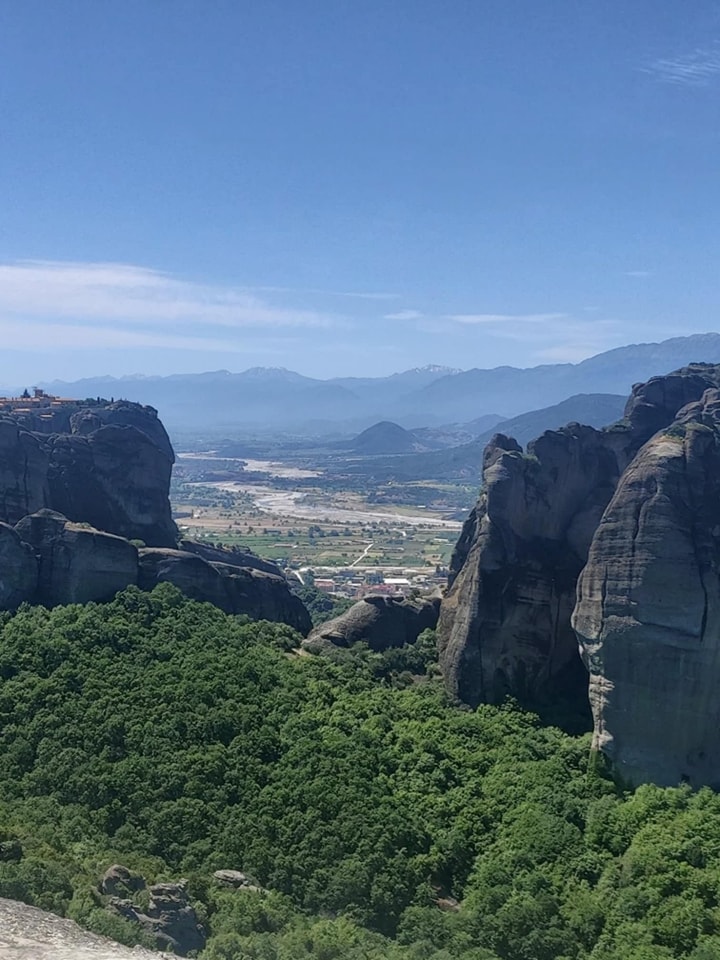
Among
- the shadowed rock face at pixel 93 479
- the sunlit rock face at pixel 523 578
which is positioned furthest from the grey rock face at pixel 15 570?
the sunlit rock face at pixel 523 578

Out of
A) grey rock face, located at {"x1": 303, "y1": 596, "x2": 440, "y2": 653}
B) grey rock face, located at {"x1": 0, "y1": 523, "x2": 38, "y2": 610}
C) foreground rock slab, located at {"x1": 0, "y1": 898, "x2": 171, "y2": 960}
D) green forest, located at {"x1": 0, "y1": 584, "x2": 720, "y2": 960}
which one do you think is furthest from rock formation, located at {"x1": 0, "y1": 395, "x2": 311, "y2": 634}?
foreground rock slab, located at {"x1": 0, "y1": 898, "x2": 171, "y2": 960}

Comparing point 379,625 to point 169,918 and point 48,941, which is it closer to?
point 169,918

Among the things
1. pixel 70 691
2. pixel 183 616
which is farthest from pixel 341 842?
pixel 183 616

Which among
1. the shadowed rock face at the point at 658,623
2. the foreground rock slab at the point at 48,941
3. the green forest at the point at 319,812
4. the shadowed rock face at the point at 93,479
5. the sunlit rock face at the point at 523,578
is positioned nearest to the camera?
the foreground rock slab at the point at 48,941

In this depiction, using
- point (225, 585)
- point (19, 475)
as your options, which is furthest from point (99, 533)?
point (19, 475)

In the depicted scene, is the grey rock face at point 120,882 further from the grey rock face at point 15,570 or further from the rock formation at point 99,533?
the grey rock face at point 15,570

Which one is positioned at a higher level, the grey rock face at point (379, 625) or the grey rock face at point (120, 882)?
the grey rock face at point (379, 625)

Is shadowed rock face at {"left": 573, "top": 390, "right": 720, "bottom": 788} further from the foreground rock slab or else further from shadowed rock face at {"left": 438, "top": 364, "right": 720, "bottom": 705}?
the foreground rock slab
